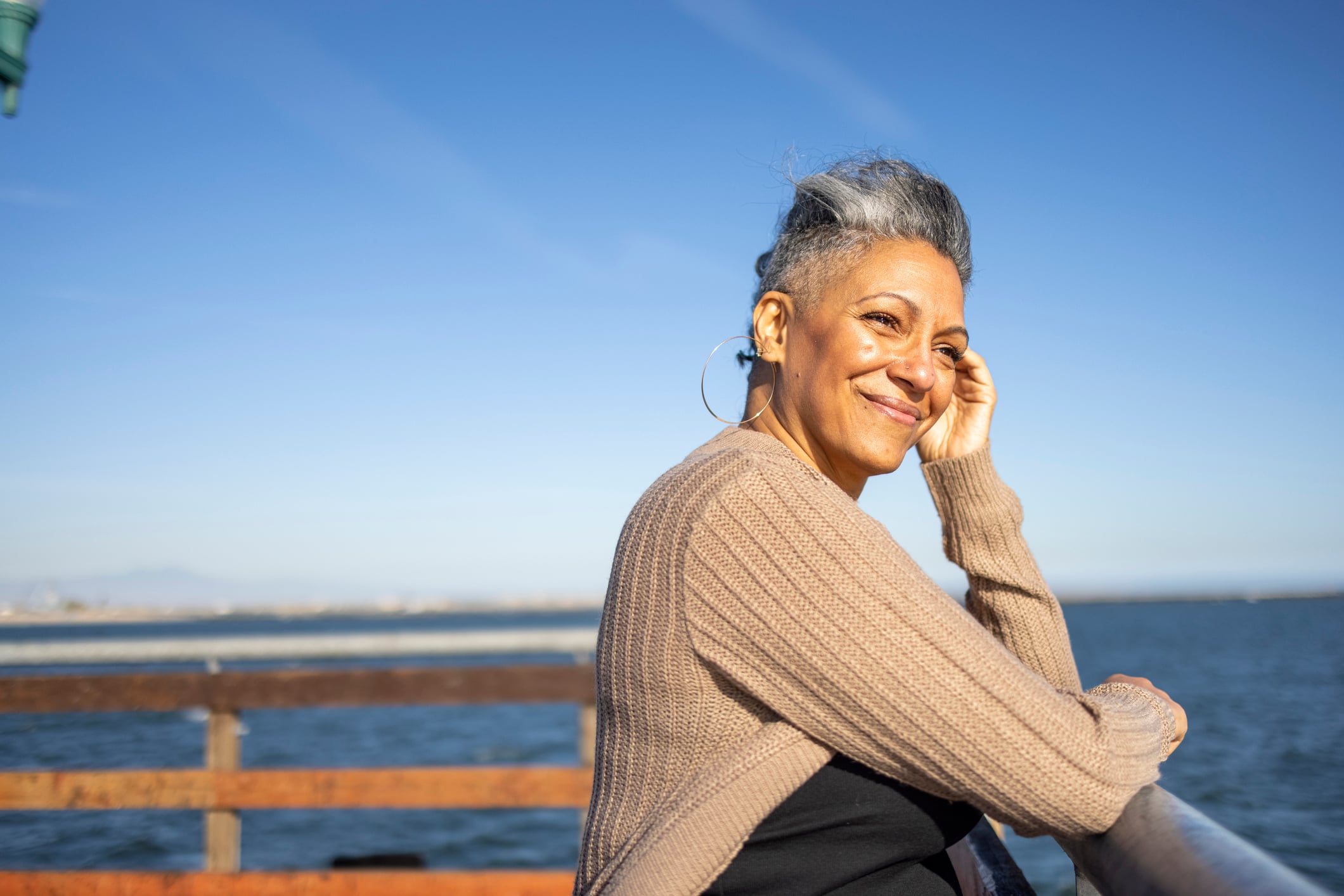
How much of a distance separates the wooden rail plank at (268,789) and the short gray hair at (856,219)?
1851 millimetres

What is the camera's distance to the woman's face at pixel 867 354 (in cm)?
131

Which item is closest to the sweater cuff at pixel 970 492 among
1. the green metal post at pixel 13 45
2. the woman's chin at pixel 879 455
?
the woman's chin at pixel 879 455

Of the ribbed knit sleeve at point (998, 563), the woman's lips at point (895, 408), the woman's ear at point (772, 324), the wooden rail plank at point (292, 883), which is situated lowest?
the wooden rail plank at point (292, 883)

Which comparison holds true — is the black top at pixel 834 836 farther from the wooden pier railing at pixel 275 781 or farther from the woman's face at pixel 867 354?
the wooden pier railing at pixel 275 781

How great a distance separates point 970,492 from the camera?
5.39ft

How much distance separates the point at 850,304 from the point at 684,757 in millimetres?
655

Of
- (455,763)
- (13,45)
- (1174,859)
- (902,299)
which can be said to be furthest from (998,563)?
(455,763)

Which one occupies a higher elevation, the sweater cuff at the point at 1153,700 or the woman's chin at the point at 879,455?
the woman's chin at the point at 879,455

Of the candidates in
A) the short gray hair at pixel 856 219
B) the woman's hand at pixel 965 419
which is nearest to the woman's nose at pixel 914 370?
the short gray hair at pixel 856 219

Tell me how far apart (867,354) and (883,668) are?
21.5 inches

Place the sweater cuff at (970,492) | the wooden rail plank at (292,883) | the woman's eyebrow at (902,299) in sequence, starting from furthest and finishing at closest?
1. the wooden rail plank at (292,883)
2. the sweater cuff at (970,492)
3. the woman's eyebrow at (902,299)

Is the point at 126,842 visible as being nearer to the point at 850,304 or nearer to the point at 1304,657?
the point at 850,304

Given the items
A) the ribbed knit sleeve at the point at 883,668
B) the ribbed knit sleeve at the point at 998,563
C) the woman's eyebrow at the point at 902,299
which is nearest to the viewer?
the ribbed knit sleeve at the point at 883,668

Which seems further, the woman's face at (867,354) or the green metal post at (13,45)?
the green metal post at (13,45)
